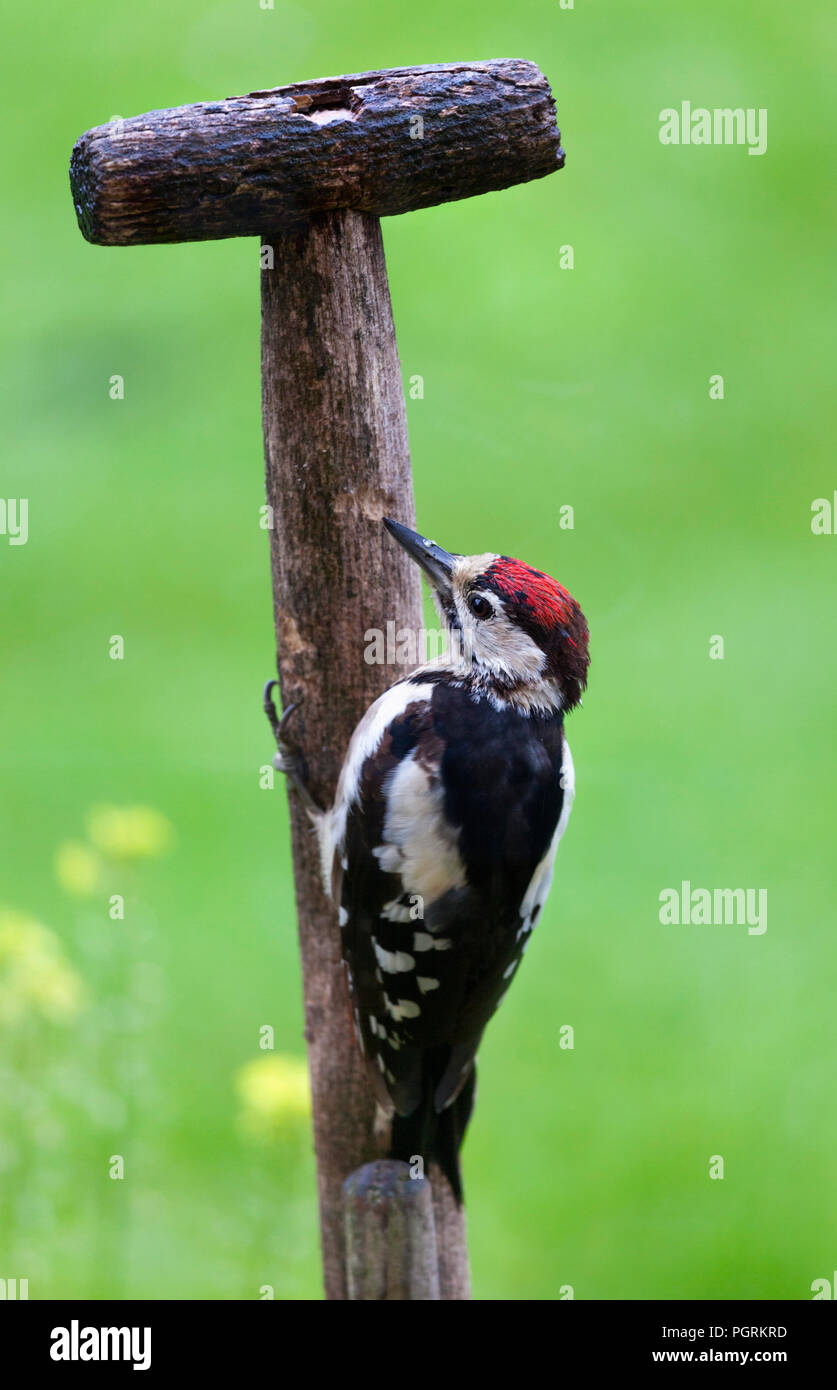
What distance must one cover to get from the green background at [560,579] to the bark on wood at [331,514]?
1.19 feet

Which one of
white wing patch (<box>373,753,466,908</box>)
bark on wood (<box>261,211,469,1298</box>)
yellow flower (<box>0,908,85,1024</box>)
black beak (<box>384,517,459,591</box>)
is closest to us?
bark on wood (<box>261,211,469,1298</box>)

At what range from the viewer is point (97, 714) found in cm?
686

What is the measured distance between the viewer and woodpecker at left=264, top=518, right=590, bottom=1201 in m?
2.79

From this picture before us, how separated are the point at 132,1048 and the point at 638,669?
366 cm

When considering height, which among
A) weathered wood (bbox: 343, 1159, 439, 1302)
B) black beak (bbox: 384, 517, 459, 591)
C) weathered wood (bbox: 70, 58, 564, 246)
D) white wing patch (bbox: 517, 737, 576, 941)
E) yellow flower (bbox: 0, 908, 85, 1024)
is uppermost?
weathered wood (bbox: 70, 58, 564, 246)

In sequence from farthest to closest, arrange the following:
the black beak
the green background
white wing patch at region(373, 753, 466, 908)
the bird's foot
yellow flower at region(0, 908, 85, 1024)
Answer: the green background → yellow flower at region(0, 908, 85, 1024) → the bird's foot → white wing patch at region(373, 753, 466, 908) → the black beak

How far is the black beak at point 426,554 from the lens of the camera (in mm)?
2693
